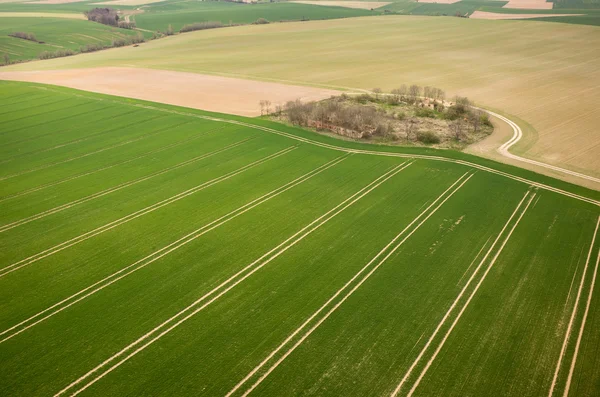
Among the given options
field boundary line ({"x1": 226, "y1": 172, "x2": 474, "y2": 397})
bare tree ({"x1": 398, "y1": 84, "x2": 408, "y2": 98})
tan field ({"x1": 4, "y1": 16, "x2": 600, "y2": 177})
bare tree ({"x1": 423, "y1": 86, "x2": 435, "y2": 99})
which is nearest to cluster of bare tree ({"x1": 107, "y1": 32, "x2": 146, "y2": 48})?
tan field ({"x1": 4, "y1": 16, "x2": 600, "y2": 177})

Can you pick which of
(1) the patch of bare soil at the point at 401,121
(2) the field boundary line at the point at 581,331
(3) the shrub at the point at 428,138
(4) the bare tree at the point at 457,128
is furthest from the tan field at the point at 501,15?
(2) the field boundary line at the point at 581,331

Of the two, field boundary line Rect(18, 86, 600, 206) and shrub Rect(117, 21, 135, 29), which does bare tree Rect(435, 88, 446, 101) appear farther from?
shrub Rect(117, 21, 135, 29)

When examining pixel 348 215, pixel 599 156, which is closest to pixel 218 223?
pixel 348 215

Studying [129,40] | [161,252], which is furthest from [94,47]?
[161,252]

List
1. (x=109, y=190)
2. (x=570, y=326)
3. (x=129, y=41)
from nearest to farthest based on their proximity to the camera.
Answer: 1. (x=570, y=326)
2. (x=109, y=190)
3. (x=129, y=41)

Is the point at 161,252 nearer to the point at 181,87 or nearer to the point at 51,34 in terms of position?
the point at 181,87

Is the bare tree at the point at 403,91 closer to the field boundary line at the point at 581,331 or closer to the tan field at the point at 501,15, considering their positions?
the field boundary line at the point at 581,331

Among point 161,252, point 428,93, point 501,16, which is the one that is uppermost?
point 501,16
